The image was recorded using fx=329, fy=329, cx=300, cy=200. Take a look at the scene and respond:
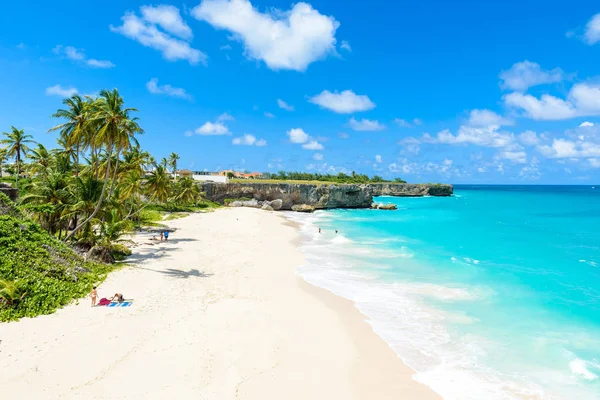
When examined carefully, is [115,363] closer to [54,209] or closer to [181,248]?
[54,209]

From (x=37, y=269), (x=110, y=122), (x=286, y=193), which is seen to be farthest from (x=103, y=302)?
(x=286, y=193)

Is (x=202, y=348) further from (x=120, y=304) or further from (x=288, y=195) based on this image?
(x=288, y=195)

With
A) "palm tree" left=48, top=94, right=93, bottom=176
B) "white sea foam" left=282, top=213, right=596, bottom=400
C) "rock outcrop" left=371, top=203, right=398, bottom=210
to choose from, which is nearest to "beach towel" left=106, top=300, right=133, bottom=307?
"white sea foam" left=282, top=213, right=596, bottom=400

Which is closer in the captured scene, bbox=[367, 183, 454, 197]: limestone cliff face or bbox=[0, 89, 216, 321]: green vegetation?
bbox=[0, 89, 216, 321]: green vegetation

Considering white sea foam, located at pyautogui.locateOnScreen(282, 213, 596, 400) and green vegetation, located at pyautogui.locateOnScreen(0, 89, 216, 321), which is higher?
green vegetation, located at pyautogui.locateOnScreen(0, 89, 216, 321)

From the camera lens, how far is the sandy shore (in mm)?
9555

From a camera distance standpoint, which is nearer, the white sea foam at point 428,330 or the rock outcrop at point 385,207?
the white sea foam at point 428,330

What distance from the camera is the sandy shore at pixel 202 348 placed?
9555 mm

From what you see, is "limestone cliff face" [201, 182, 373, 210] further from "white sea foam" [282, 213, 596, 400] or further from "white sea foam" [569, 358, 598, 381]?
"white sea foam" [569, 358, 598, 381]

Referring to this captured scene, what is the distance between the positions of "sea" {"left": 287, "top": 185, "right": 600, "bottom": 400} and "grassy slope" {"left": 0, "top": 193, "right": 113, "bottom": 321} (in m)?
13.0

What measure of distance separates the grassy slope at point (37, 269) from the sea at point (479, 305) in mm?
13020

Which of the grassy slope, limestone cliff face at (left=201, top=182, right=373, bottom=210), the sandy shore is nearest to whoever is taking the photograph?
the sandy shore

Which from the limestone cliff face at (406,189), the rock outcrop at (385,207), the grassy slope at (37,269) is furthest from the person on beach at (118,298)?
the limestone cliff face at (406,189)

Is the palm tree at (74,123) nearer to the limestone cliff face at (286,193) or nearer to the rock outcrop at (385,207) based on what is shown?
the limestone cliff face at (286,193)
